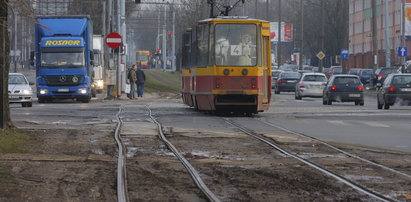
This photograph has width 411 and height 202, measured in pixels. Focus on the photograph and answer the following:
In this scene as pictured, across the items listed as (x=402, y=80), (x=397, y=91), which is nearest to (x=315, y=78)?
(x=402, y=80)

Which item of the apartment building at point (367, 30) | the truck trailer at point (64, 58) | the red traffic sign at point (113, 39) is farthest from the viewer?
the apartment building at point (367, 30)

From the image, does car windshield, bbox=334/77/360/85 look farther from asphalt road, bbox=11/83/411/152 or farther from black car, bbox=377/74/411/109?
asphalt road, bbox=11/83/411/152

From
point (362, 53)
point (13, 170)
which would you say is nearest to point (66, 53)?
point (13, 170)

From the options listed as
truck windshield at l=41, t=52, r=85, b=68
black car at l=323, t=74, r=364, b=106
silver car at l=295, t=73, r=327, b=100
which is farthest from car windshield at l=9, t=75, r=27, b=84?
silver car at l=295, t=73, r=327, b=100

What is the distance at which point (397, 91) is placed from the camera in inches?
1425

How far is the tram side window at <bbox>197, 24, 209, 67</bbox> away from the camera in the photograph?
27.8 meters

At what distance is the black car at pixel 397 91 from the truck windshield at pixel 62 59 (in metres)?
13.2

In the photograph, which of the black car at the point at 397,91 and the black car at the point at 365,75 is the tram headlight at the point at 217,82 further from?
the black car at the point at 365,75

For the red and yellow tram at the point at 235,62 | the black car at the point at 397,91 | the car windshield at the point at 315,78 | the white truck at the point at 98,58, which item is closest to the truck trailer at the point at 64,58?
the white truck at the point at 98,58

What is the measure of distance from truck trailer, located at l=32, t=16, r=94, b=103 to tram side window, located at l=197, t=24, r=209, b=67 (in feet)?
41.8

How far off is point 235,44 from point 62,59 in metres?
15.0

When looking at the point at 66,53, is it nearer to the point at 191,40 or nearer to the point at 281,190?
the point at 191,40

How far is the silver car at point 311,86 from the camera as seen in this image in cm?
4878

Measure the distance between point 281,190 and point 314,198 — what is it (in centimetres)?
76
